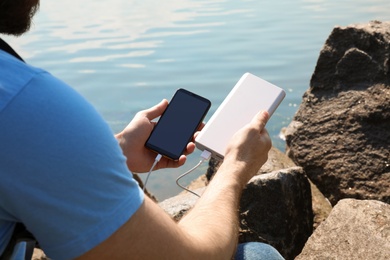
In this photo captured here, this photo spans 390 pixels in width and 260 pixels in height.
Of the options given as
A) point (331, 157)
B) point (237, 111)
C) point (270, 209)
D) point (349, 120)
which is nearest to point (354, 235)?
point (270, 209)

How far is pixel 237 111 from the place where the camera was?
2.40 meters

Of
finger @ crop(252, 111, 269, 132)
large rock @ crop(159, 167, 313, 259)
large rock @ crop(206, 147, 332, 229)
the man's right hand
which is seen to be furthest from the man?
large rock @ crop(206, 147, 332, 229)

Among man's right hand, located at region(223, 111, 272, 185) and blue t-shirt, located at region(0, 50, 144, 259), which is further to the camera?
man's right hand, located at region(223, 111, 272, 185)

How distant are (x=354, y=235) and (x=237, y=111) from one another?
36.7 inches

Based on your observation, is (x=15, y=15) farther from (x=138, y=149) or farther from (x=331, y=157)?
(x=331, y=157)

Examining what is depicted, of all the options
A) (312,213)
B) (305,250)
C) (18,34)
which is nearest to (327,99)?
(312,213)

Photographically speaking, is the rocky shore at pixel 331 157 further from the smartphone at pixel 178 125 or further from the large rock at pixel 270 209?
the smartphone at pixel 178 125

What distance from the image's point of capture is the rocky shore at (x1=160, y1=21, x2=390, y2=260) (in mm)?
3525

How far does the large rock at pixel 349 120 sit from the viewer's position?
4.09 meters

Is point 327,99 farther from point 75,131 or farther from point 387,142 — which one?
point 75,131

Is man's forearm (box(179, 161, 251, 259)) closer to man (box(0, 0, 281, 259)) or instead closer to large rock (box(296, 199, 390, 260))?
man (box(0, 0, 281, 259))

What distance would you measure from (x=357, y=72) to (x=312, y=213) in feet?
3.59

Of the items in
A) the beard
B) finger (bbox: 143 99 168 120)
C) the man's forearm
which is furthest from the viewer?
finger (bbox: 143 99 168 120)

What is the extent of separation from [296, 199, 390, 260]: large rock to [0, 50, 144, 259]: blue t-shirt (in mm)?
1706
